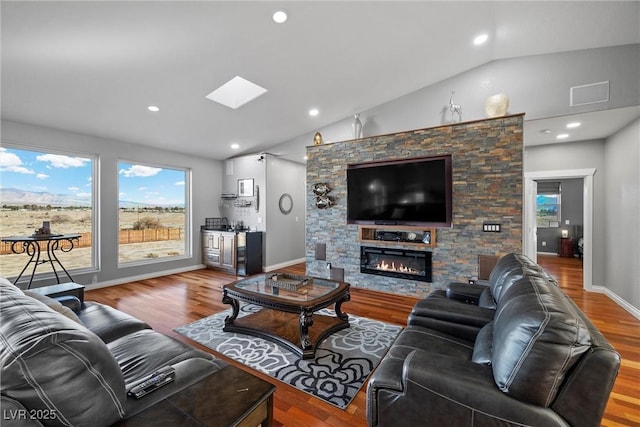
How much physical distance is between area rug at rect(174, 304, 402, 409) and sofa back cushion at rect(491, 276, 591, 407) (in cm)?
118

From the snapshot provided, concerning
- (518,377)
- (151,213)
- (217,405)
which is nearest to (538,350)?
(518,377)

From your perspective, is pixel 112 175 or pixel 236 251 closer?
pixel 112 175

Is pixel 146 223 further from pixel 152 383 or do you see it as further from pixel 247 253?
pixel 152 383

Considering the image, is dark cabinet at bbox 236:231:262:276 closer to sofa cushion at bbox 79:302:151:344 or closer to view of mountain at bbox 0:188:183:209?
view of mountain at bbox 0:188:183:209

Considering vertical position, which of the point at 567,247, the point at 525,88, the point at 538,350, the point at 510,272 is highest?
the point at 525,88

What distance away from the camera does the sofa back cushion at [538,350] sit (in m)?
1.04

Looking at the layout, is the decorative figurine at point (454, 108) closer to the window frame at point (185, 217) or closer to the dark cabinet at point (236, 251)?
the dark cabinet at point (236, 251)

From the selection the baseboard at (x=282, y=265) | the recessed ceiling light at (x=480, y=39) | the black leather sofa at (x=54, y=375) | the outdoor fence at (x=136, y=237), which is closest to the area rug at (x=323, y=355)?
the black leather sofa at (x=54, y=375)

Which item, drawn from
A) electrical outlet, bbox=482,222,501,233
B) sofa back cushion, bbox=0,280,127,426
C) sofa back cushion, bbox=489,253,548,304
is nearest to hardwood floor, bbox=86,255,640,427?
sofa back cushion, bbox=489,253,548,304

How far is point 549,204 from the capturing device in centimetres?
799

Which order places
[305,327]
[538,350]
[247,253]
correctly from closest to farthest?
[538,350]
[305,327]
[247,253]

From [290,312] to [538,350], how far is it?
1.86 metres

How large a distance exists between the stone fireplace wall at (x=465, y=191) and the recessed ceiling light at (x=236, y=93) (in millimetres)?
1727

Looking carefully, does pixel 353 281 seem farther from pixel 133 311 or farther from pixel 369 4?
pixel 369 4
